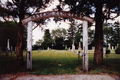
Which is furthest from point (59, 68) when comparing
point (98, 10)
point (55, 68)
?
point (98, 10)

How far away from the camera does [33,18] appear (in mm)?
5863

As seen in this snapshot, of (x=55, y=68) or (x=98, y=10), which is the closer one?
(x=55, y=68)

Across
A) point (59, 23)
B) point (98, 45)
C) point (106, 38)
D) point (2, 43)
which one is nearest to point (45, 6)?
point (59, 23)

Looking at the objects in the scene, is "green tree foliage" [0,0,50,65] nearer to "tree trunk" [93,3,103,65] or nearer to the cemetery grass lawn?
the cemetery grass lawn

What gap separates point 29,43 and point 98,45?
5.04 metres

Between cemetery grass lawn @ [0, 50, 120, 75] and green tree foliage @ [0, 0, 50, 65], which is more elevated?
green tree foliage @ [0, 0, 50, 65]

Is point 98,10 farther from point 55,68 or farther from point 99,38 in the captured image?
point 55,68

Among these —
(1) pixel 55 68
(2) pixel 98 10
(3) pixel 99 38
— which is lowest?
(1) pixel 55 68

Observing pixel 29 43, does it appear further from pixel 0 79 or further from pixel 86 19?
pixel 86 19

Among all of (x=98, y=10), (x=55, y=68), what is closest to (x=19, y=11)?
(x=55, y=68)

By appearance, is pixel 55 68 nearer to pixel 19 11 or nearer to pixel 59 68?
pixel 59 68

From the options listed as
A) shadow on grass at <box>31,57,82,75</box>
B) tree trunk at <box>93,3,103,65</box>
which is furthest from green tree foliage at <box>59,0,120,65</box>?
shadow on grass at <box>31,57,82,75</box>

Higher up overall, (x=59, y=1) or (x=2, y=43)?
(x=59, y=1)

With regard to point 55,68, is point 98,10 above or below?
above
